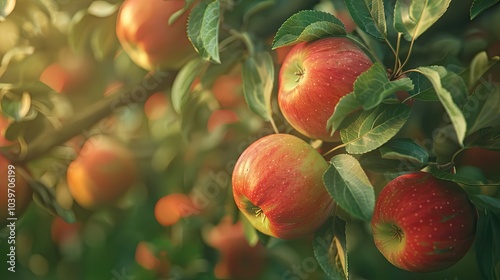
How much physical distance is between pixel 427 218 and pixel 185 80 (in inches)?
16.7

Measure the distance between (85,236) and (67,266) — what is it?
69mm

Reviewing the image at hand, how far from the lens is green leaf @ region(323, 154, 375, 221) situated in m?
0.72

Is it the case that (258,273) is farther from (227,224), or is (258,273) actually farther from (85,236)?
(85,236)

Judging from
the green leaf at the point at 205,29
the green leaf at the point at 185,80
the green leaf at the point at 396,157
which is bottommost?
the green leaf at the point at 185,80

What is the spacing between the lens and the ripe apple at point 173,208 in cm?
113

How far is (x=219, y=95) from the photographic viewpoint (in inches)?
42.8

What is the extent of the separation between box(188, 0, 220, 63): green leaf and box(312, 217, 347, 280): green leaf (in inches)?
10.4

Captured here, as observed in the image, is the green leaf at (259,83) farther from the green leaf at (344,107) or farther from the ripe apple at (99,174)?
the ripe apple at (99,174)

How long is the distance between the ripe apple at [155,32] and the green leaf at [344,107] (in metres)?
0.36

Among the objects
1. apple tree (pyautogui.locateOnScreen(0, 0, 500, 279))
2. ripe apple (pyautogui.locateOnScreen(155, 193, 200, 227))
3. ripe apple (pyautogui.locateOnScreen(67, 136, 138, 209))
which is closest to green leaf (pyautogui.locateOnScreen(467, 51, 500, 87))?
apple tree (pyautogui.locateOnScreen(0, 0, 500, 279))

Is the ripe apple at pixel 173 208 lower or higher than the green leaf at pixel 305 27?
lower

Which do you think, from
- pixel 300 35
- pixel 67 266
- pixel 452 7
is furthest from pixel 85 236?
pixel 452 7

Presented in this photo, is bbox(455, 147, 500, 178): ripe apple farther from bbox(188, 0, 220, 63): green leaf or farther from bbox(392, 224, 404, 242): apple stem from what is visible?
bbox(188, 0, 220, 63): green leaf

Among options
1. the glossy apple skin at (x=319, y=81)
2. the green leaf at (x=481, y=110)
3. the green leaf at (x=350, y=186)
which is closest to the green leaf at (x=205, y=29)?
the glossy apple skin at (x=319, y=81)
